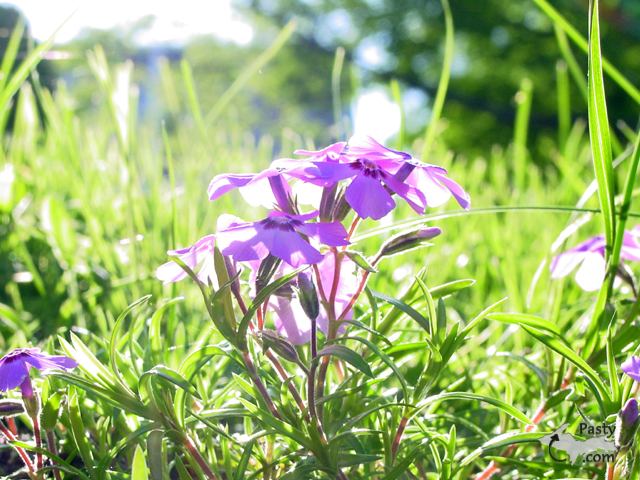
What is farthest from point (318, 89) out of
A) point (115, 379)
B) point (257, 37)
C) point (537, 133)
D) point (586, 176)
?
point (115, 379)

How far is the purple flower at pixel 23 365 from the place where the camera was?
0.64 metres

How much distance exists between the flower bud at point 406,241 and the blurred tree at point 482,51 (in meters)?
8.61

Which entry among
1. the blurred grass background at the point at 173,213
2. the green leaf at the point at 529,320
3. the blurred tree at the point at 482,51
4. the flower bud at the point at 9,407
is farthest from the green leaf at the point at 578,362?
the blurred tree at the point at 482,51

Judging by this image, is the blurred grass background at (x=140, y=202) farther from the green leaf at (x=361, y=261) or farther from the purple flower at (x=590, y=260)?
the green leaf at (x=361, y=261)

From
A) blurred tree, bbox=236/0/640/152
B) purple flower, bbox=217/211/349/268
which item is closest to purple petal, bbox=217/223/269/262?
purple flower, bbox=217/211/349/268

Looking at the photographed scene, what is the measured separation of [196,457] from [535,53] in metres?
9.66

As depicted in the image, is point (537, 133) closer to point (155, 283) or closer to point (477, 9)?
point (477, 9)

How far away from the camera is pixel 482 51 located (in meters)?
9.89

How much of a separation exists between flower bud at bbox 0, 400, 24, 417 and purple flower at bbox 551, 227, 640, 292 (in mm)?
585

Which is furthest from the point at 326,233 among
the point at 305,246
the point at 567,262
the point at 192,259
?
the point at 567,262

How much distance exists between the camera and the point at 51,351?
0.83 meters

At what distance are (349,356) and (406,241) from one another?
0.41 feet

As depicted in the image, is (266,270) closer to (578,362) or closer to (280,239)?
(280,239)

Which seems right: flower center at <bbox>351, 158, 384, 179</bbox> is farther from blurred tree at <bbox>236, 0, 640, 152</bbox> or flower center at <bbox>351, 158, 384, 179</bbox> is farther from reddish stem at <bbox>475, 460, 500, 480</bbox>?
blurred tree at <bbox>236, 0, 640, 152</bbox>
